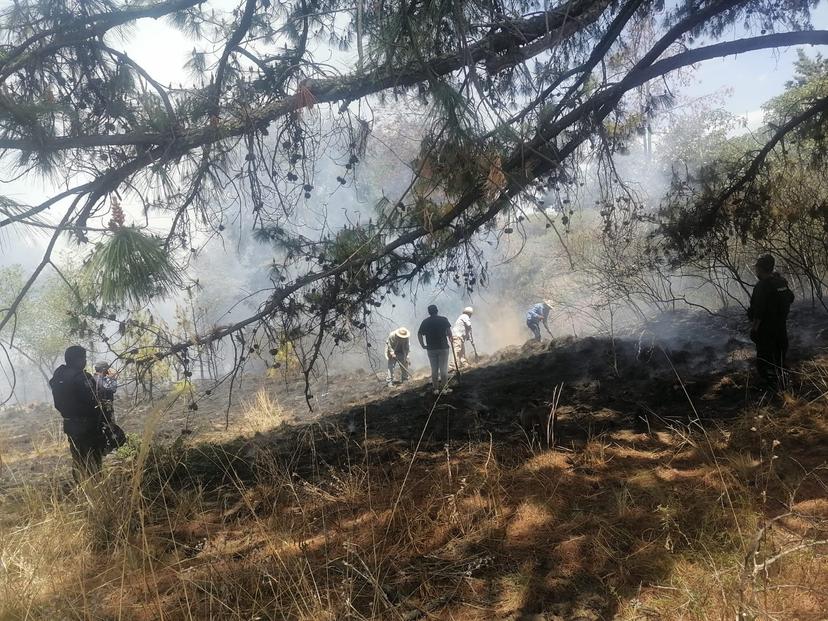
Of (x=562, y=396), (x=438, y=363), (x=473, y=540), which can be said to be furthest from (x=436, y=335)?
(x=473, y=540)

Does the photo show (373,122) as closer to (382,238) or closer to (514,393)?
(382,238)

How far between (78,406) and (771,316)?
20.4 feet

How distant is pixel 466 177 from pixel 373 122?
4.03 ft

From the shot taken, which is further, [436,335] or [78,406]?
[436,335]

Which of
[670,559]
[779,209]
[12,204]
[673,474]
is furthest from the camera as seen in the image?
[779,209]

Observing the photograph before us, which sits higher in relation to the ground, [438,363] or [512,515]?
[438,363]

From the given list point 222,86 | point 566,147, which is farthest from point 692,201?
point 222,86

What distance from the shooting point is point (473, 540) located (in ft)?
9.14

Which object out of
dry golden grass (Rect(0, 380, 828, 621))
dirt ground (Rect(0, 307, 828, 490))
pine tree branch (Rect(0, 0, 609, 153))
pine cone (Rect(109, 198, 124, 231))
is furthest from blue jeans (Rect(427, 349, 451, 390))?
pine cone (Rect(109, 198, 124, 231))

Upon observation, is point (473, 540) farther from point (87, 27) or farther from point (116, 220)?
point (87, 27)

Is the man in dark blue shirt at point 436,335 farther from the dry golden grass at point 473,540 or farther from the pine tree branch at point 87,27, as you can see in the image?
the pine tree branch at point 87,27

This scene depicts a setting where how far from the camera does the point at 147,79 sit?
3754mm

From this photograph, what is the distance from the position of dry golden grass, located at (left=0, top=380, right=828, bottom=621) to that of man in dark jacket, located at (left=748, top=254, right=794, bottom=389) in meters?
0.86

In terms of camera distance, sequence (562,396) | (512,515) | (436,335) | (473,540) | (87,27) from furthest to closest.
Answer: (436,335) → (562,396) → (87,27) → (512,515) → (473,540)
